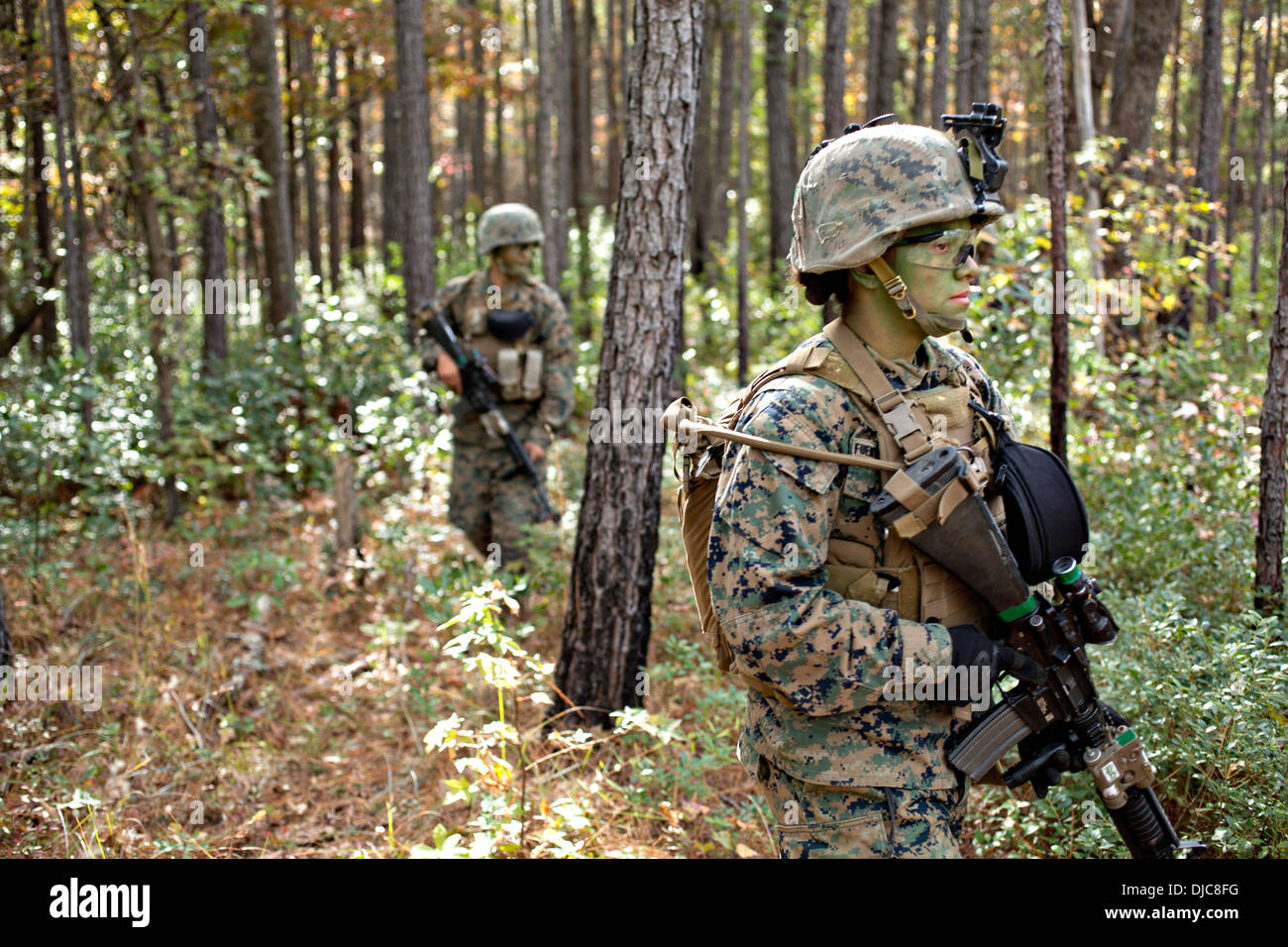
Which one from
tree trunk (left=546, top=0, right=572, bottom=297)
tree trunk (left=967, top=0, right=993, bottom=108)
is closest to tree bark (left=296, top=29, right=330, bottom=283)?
tree trunk (left=546, top=0, right=572, bottom=297)

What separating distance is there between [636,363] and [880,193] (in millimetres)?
2029

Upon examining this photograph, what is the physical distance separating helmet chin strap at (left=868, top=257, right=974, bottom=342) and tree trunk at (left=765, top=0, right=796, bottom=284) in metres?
11.7

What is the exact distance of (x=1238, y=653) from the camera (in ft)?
9.50

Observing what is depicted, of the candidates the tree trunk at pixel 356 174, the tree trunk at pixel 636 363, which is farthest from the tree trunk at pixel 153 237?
the tree trunk at pixel 356 174

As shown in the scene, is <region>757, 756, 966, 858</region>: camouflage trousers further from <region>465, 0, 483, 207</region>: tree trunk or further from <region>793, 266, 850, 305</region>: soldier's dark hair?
<region>465, 0, 483, 207</region>: tree trunk

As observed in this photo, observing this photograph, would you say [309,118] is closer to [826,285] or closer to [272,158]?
[272,158]

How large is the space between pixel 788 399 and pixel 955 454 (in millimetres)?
365

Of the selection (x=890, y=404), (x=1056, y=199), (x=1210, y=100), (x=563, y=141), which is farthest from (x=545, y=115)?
(x=890, y=404)

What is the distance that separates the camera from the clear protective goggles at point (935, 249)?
2117mm

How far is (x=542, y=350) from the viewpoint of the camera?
6172 millimetres

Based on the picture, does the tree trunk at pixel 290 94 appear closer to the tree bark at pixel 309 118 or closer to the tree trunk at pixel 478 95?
the tree bark at pixel 309 118
